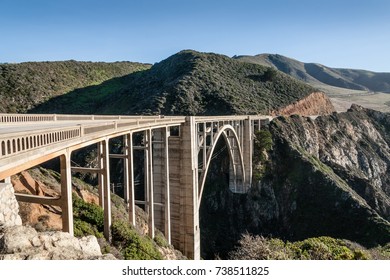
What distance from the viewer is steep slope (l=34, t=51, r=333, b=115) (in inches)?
2258

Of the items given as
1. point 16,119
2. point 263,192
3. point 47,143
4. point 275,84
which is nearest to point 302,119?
point 275,84

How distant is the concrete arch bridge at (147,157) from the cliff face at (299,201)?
329 cm

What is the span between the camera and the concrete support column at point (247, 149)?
42.7 m

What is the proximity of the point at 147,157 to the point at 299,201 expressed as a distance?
28937 millimetres

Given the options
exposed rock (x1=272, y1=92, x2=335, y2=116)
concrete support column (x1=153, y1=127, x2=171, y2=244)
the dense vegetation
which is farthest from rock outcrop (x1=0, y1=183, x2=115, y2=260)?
exposed rock (x1=272, y1=92, x2=335, y2=116)

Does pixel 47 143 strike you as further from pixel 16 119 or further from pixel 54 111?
pixel 54 111

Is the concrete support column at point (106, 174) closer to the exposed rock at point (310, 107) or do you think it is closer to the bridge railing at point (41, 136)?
the bridge railing at point (41, 136)

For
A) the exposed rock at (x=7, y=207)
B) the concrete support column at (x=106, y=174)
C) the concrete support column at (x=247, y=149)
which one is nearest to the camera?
the exposed rock at (x=7, y=207)

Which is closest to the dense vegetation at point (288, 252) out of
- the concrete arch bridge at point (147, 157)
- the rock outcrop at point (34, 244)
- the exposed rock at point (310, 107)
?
the concrete arch bridge at point (147, 157)

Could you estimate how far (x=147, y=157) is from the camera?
61.9 ft

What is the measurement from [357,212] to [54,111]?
60.9m

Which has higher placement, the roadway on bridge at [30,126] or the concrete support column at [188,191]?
the roadway on bridge at [30,126]

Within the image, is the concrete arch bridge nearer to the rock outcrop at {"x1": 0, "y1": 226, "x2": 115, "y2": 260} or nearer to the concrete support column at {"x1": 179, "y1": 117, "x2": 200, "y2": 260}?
the concrete support column at {"x1": 179, "y1": 117, "x2": 200, "y2": 260}

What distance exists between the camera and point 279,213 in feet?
138
